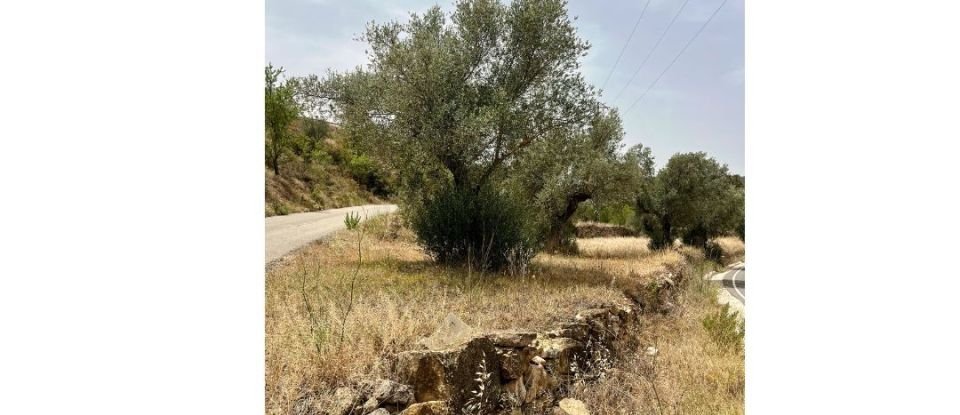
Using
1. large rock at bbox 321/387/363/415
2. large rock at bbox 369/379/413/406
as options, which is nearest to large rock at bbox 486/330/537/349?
large rock at bbox 369/379/413/406

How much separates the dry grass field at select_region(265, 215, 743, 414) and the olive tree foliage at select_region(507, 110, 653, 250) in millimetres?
3609

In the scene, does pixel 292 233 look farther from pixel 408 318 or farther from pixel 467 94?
pixel 408 318

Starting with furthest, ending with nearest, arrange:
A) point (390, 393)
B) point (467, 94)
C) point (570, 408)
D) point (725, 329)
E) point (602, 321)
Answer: point (467, 94)
point (725, 329)
point (602, 321)
point (570, 408)
point (390, 393)

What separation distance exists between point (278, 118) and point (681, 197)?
13425 millimetres

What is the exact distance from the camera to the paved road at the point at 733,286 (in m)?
8.48

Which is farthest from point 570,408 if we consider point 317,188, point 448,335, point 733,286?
point 317,188

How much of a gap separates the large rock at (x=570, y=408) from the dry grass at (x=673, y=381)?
0.47 ft

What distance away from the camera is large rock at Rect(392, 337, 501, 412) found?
136 inches

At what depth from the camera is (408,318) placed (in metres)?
4.18

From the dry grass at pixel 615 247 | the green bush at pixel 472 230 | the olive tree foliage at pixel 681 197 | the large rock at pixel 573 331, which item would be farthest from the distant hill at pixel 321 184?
the large rock at pixel 573 331

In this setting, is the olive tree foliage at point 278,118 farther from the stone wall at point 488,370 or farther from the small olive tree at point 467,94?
the stone wall at point 488,370
